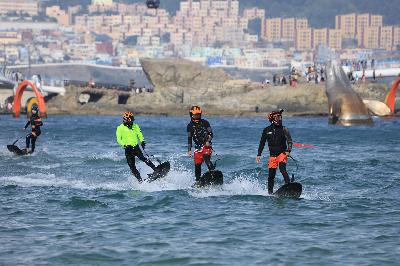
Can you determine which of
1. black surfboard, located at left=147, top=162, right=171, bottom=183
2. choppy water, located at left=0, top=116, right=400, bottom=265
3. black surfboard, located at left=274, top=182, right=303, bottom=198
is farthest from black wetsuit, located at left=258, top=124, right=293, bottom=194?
black surfboard, located at left=147, top=162, right=171, bottom=183

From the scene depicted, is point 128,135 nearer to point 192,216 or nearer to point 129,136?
point 129,136

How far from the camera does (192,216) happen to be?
2167cm

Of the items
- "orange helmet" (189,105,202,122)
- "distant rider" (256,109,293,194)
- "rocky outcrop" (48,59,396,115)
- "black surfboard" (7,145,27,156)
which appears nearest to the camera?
"distant rider" (256,109,293,194)

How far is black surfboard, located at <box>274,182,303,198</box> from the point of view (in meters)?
24.0

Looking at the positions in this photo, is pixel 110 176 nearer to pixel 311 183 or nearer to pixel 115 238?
pixel 311 183

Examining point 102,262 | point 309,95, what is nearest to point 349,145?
point 102,262

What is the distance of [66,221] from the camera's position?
69.4 feet

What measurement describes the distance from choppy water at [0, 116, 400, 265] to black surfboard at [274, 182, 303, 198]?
0.91 ft

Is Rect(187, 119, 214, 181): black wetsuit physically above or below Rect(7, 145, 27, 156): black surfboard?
above

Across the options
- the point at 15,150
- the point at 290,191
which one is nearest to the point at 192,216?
the point at 290,191

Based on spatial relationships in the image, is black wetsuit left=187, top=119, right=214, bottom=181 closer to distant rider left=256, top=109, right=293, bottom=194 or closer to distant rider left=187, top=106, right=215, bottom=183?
distant rider left=187, top=106, right=215, bottom=183

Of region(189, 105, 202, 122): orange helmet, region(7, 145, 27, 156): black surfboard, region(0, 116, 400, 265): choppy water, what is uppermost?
region(189, 105, 202, 122): orange helmet

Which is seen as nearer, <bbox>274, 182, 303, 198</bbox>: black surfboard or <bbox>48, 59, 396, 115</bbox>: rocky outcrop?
<bbox>274, 182, 303, 198</bbox>: black surfboard

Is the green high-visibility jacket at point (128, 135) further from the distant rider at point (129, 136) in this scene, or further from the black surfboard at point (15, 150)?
the black surfboard at point (15, 150)
